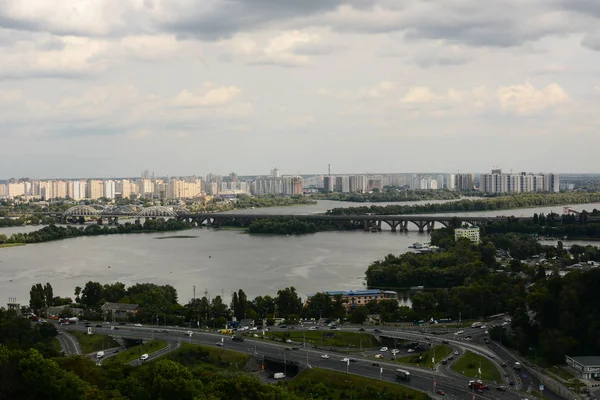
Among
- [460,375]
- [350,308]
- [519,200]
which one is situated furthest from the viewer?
[519,200]

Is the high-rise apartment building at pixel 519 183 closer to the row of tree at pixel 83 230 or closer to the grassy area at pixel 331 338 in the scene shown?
the row of tree at pixel 83 230

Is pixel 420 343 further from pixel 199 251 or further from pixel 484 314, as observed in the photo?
pixel 199 251

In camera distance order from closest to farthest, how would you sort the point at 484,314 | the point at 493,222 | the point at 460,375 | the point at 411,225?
the point at 460,375 < the point at 484,314 < the point at 493,222 < the point at 411,225

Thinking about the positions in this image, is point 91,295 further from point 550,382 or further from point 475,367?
point 550,382

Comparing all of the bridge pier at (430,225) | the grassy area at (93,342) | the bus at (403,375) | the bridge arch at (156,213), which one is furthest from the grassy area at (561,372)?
the bridge arch at (156,213)

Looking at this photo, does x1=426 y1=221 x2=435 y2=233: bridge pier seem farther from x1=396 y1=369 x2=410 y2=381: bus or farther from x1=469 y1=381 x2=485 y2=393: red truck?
x1=469 y1=381 x2=485 y2=393: red truck

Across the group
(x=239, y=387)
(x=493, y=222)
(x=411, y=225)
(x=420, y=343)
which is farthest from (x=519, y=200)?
(x=239, y=387)

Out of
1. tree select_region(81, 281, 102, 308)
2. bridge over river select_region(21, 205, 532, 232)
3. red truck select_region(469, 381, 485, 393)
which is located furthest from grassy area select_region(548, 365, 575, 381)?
bridge over river select_region(21, 205, 532, 232)
